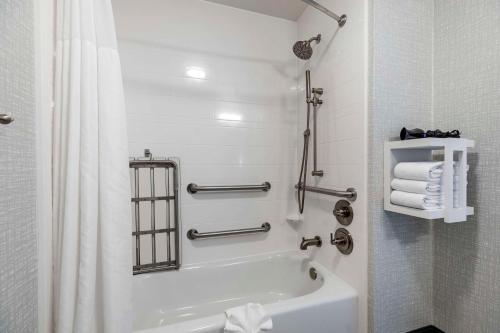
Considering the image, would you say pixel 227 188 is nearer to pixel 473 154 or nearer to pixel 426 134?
Answer: pixel 426 134

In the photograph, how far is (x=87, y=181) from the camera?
78 centimetres

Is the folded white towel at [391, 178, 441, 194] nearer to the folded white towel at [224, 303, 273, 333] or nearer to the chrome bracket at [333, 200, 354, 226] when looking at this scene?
the chrome bracket at [333, 200, 354, 226]

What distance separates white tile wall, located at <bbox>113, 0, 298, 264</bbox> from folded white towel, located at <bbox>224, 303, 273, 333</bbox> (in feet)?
2.41

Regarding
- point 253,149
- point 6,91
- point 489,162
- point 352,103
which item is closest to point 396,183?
point 489,162

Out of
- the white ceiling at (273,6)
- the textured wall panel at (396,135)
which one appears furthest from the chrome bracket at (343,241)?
the white ceiling at (273,6)

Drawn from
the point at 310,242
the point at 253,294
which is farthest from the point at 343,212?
the point at 253,294

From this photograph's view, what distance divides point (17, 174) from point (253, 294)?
1570 millimetres

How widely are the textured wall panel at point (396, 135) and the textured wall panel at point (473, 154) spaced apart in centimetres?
6

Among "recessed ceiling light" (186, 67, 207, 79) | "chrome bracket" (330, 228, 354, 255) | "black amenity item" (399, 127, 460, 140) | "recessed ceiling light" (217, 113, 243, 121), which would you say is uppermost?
"recessed ceiling light" (186, 67, 207, 79)

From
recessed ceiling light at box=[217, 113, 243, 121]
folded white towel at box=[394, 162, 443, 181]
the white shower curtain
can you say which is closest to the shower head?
recessed ceiling light at box=[217, 113, 243, 121]

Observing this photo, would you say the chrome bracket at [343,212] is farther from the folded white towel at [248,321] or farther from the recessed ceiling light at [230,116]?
the recessed ceiling light at [230,116]

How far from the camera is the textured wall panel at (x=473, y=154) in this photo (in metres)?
A: 0.99

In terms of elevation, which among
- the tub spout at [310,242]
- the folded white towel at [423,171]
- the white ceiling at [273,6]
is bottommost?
the tub spout at [310,242]

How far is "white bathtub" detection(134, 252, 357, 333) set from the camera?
1121mm
